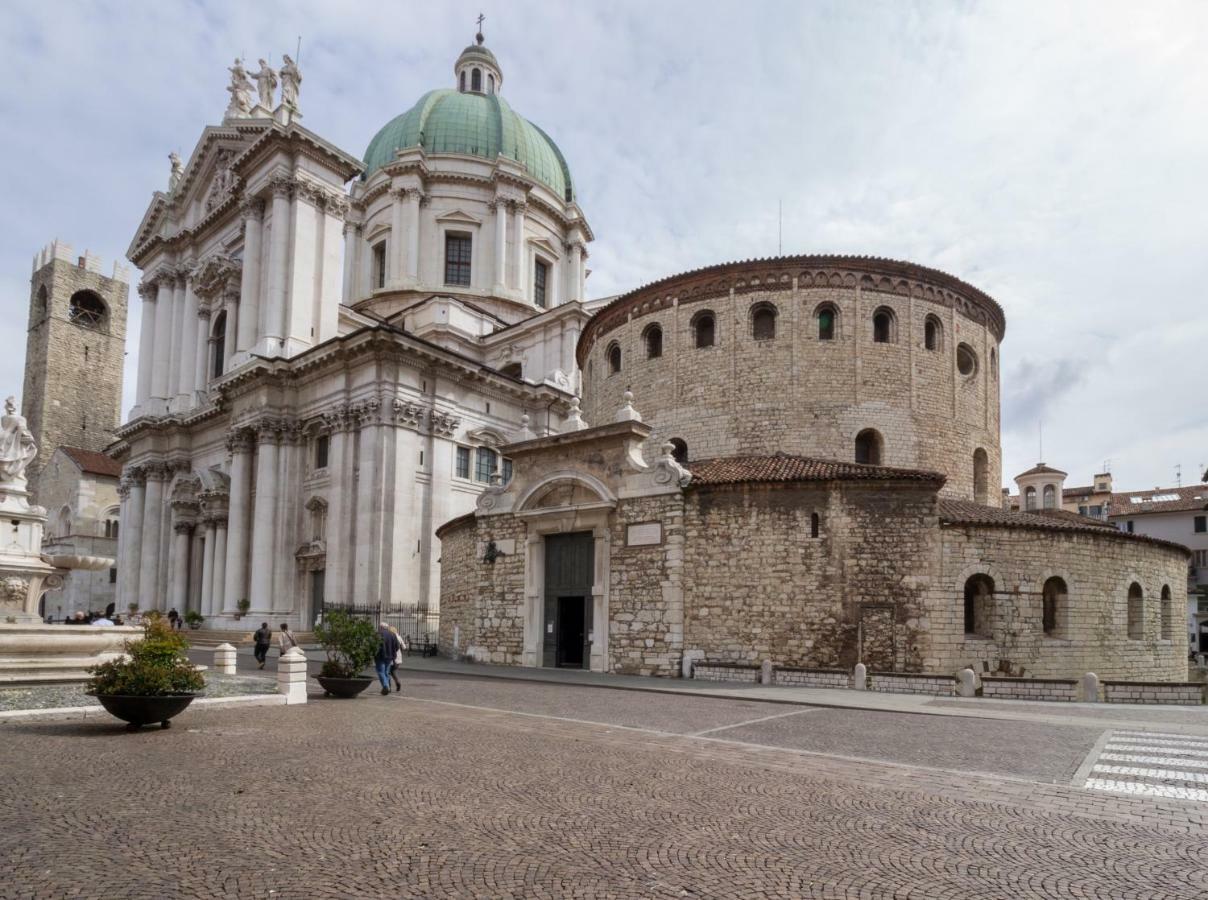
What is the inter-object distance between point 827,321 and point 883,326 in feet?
6.12

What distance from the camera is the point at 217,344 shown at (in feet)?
159

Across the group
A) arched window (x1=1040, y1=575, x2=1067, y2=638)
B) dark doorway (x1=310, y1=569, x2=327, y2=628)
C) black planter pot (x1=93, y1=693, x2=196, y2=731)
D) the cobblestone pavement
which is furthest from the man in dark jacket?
dark doorway (x1=310, y1=569, x2=327, y2=628)

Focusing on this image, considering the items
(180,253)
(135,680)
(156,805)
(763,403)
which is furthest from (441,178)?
(156,805)

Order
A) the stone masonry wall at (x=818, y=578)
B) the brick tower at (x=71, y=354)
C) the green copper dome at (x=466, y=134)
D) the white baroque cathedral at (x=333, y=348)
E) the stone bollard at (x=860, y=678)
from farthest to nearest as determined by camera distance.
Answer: the brick tower at (x=71, y=354)
the green copper dome at (x=466, y=134)
the white baroque cathedral at (x=333, y=348)
the stone masonry wall at (x=818, y=578)
the stone bollard at (x=860, y=678)

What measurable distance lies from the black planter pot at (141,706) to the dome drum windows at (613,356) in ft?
72.5

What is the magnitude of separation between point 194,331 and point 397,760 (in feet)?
154

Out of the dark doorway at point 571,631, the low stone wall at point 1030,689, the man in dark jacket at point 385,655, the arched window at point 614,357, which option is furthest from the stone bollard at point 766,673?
the arched window at point 614,357

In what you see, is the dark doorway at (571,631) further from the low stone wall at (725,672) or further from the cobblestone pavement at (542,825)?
the cobblestone pavement at (542,825)

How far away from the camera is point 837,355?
27.4 m

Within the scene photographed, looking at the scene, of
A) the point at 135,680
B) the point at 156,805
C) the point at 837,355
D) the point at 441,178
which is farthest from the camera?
the point at 441,178

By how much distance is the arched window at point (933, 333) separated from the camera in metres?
28.5

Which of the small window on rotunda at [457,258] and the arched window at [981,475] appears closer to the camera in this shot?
the arched window at [981,475]

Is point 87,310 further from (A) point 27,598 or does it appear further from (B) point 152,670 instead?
(B) point 152,670

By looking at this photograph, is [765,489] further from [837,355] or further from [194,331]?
[194,331]
